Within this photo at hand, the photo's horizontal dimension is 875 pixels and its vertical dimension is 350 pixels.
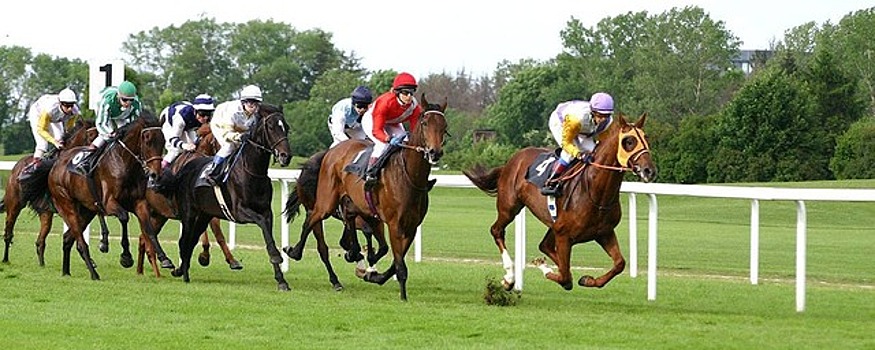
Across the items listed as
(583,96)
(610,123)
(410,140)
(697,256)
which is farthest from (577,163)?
(583,96)

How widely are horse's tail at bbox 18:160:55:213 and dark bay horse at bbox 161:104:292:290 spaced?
1844 mm

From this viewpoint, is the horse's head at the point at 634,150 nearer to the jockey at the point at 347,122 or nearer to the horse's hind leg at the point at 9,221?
the jockey at the point at 347,122

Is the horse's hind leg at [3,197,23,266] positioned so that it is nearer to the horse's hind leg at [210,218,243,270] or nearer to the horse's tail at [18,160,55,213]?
the horse's tail at [18,160,55,213]

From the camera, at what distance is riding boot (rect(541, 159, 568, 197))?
37.7ft

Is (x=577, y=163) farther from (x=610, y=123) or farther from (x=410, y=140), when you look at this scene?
(x=410, y=140)

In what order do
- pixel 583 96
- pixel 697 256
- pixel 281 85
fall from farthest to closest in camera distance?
pixel 281 85 < pixel 583 96 < pixel 697 256

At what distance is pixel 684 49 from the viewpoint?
82688mm

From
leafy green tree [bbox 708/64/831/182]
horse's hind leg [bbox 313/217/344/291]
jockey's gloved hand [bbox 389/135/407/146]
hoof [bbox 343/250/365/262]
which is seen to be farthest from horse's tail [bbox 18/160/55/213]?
leafy green tree [bbox 708/64/831/182]

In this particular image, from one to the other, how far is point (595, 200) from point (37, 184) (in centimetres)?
678

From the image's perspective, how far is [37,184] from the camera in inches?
611

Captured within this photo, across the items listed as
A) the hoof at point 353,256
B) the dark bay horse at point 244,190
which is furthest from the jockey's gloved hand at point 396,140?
the hoof at point 353,256

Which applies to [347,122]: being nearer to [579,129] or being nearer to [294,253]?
[294,253]

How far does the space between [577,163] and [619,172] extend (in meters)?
0.59

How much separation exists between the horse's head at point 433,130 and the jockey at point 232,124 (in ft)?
7.88
